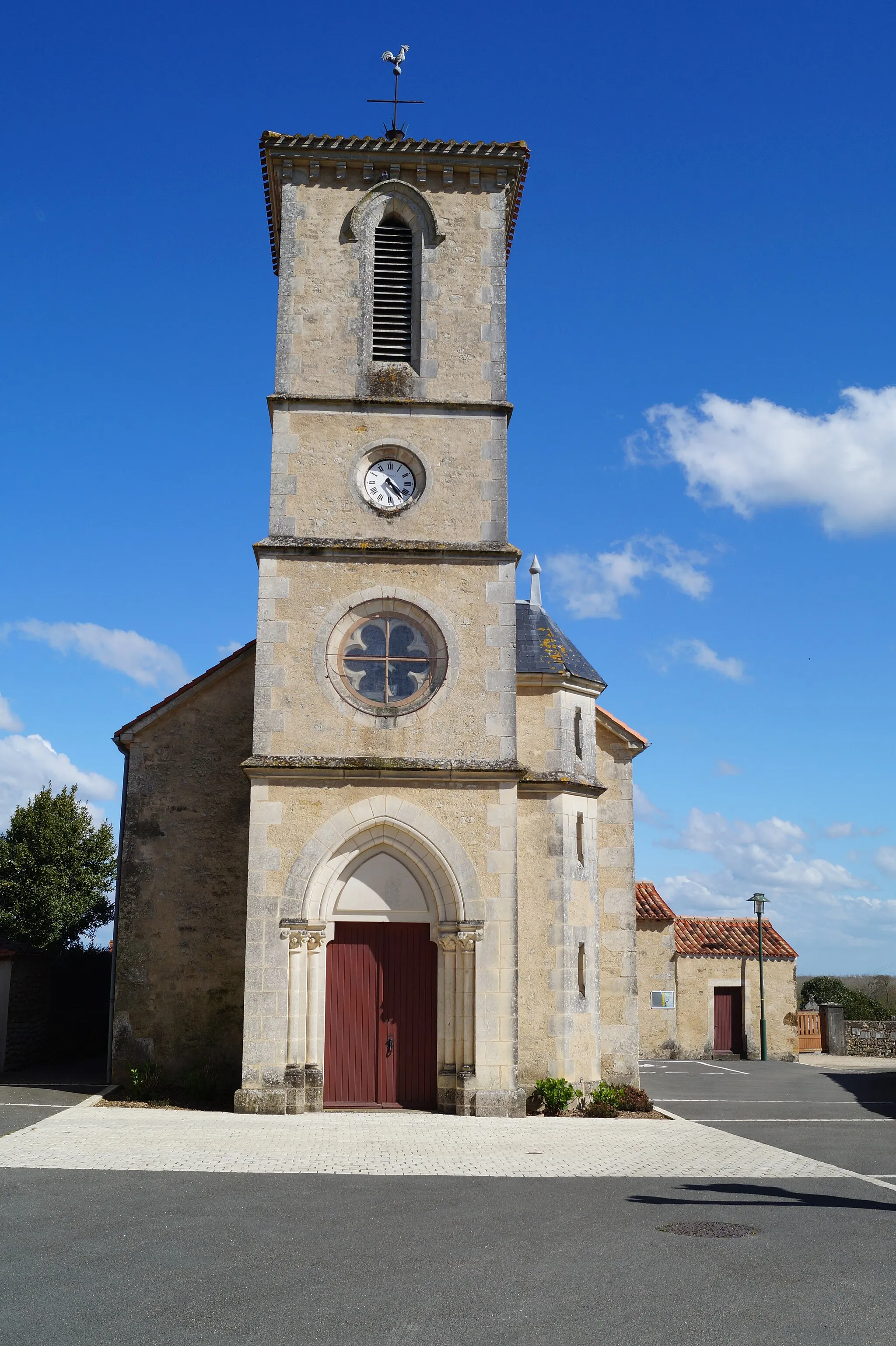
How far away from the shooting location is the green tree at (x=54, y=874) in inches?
1056

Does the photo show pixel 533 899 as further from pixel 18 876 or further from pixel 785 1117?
pixel 18 876

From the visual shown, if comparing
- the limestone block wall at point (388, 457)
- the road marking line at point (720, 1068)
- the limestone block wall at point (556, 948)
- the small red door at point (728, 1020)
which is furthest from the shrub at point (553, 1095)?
the small red door at point (728, 1020)

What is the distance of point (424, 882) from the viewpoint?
51.7ft

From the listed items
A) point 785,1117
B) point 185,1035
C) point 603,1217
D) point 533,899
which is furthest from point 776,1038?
point 603,1217

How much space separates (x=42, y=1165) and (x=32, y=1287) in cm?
426

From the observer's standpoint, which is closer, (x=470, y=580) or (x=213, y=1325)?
(x=213, y=1325)

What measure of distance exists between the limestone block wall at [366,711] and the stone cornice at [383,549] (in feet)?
0.20

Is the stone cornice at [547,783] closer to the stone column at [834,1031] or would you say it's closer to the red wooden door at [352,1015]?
the red wooden door at [352,1015]

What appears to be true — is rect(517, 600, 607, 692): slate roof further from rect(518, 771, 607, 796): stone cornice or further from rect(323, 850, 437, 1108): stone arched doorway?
rect(323, 850, 437, 1108): stone arched doorway

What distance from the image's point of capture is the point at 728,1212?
31.4ft

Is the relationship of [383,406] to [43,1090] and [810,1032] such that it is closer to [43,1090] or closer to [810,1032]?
[43,1090]

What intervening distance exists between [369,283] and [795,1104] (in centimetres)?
1521

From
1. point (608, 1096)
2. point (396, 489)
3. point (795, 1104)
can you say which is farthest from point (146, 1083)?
point (795, 1104)

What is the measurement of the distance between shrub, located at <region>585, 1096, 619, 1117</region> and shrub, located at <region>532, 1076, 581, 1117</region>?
0.37 meters
